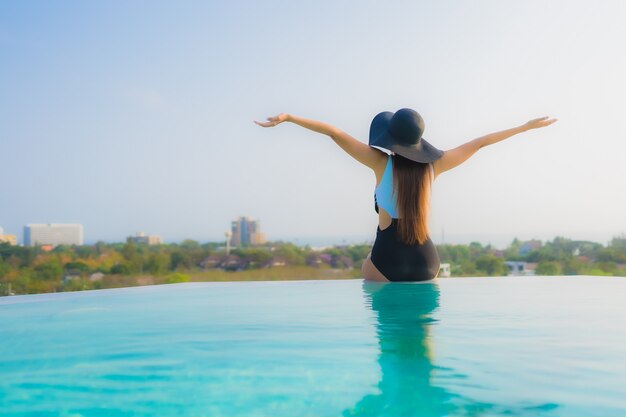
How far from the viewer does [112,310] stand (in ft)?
12.9

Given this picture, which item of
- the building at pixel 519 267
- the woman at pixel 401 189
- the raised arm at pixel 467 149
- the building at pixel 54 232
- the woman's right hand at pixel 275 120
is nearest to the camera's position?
the woman's right hand at pixel 275 120

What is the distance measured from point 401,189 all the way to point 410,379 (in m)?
3.07

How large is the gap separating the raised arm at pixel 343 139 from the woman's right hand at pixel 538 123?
1498 mm

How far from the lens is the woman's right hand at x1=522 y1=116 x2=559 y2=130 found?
5.32 meters

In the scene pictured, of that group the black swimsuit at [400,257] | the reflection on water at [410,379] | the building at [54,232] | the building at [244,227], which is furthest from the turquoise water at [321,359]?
the building at [54,232]

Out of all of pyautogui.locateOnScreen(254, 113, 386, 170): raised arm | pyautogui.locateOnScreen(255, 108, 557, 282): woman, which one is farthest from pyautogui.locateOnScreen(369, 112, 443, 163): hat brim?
pyautogui.locateOnScreen(254, 113, 386, 170): raised arm

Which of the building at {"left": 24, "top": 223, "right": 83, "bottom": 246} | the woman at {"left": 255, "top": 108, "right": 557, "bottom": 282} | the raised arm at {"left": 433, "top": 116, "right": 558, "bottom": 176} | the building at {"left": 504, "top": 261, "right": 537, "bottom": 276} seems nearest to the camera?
the woman at {"left": 255, "top": 108, "right": 557, "bottom": 282}

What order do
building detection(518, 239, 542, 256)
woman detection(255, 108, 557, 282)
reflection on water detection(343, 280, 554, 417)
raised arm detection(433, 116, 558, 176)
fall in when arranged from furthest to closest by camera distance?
building detection(518, 239, 542, 256) < raised arm detection(433, 116, 558, 176) < woman detection(255, 108, 557, 282) < reflection on water detection(343, 280, 554, 417)

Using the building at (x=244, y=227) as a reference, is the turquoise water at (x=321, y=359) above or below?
below

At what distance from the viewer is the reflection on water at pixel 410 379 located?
1615 millimetres

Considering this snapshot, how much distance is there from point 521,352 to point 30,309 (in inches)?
139

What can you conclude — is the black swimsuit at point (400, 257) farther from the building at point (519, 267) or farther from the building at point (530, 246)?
the building at point (530, 246)

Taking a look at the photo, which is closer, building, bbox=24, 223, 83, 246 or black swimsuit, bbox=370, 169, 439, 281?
black swimsuit, bbox=370, 169, 439, 281

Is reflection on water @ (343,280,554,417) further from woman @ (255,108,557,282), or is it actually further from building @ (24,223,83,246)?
building @ (24,223,83,246)
